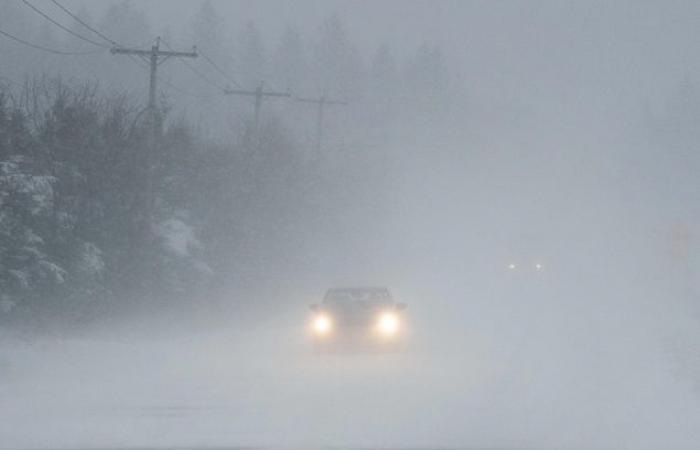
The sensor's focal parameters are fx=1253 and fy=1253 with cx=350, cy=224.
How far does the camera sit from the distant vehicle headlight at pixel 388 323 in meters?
27.5

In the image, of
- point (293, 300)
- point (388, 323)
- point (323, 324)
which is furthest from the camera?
point (293, 300)

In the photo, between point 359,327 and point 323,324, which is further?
point 323,324

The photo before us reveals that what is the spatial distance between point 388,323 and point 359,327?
65 centimetres

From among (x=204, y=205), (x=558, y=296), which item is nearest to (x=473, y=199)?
(x=558, y=296)

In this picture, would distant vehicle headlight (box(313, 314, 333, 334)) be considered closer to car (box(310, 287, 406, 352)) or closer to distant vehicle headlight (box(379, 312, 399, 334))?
car (box(310, 287, 406, 352))

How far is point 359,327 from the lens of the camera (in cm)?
2775

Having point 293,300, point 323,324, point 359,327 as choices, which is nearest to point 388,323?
point 359,327

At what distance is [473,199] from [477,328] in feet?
208

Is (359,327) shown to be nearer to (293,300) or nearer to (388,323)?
(388,323)

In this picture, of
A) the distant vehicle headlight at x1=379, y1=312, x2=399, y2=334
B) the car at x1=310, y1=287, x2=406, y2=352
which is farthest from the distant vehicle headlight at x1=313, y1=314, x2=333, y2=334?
the distant vehicle headlight at x1=379, y1=312, x2=399, y2=334

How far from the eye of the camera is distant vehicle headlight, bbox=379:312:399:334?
90.4 feet

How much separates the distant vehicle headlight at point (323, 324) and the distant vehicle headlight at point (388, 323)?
3.76 ft

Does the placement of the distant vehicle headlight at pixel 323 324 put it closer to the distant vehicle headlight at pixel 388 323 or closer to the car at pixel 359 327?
the car at pixel 359 327

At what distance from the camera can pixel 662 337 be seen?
34.1m
